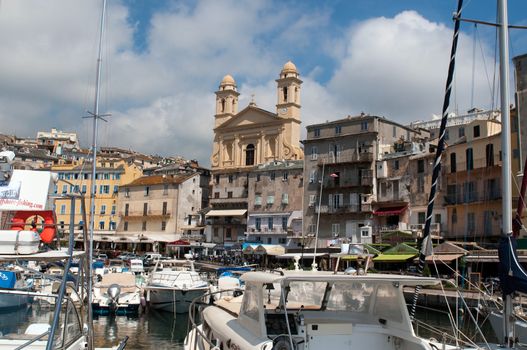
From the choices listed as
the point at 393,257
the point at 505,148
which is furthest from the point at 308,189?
the point at 505,148

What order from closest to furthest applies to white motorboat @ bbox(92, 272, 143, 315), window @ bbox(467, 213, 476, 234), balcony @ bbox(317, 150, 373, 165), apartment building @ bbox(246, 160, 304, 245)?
white motorboat @ bbox(92, 272, 143, 315)
window @ bbox(467, 213, 476, 234)
balcony @ bbox(317, 150, 373, 165)
apartment building @ bbox(246, 160, 304, 245)

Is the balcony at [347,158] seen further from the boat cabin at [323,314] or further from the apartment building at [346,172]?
the boat cabin at [323,314]

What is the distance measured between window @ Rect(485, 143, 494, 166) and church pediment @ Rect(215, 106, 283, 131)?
117 ft

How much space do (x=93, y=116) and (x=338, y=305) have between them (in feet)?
73.6

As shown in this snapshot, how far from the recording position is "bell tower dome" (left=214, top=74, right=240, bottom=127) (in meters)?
84.6

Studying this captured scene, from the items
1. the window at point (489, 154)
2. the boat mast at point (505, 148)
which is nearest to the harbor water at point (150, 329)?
the boat mast at point (505, 148)

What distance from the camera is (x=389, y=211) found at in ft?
188

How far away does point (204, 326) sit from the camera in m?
13.4

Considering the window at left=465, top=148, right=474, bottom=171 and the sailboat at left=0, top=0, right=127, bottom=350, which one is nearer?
the sailboat at left=0, top=0, right=127, bottom=350

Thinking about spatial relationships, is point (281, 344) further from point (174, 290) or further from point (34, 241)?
point (174, 290)

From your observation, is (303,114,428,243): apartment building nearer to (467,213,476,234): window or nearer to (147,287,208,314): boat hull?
(467,213,476,234): window

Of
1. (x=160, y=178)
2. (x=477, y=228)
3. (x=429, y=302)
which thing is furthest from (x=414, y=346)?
(x=160, y=178)

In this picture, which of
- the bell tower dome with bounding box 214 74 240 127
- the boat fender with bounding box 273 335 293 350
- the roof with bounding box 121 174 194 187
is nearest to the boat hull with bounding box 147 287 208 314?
the boat fender with bounding box 273 335 293 350

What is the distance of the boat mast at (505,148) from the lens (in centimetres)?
1103
